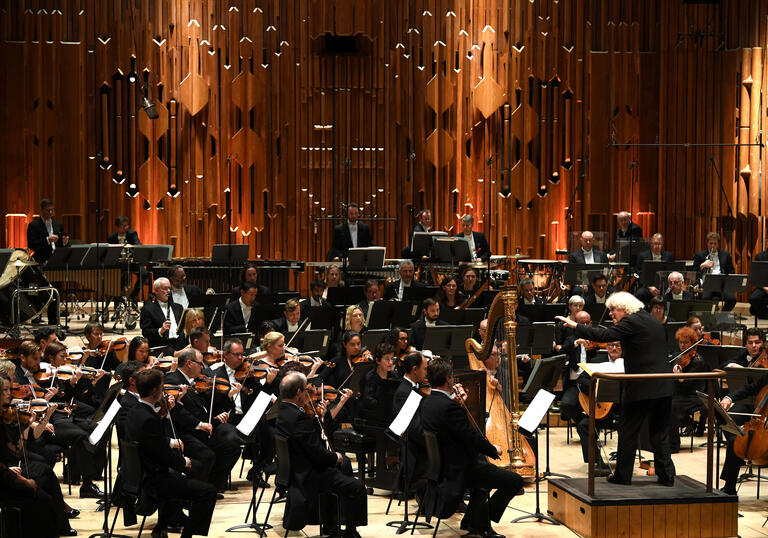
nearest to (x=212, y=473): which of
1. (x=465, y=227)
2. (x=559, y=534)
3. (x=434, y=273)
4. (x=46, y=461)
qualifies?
(x=46, y=461)

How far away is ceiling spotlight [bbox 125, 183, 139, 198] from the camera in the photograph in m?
15.3

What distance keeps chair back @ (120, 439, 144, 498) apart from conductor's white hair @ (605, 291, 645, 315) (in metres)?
3.12

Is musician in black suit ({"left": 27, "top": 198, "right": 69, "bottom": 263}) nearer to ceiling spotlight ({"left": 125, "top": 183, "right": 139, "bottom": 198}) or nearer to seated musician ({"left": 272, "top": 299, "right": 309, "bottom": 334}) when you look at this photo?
ceiling spotlight ({"left": 125, "top": 183, "right": 139, "bottom": 198})

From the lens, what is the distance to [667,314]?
10.9 metres

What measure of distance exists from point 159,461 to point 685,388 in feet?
16.1

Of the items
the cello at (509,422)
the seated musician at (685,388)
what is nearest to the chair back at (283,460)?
the cello at (509,422)

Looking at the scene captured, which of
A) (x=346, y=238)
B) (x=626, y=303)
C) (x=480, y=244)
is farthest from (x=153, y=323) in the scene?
(x=626, y=303)

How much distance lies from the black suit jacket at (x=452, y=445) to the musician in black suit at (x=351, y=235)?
6.68 m

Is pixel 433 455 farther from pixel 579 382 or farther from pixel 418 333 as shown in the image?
pixel 418 333

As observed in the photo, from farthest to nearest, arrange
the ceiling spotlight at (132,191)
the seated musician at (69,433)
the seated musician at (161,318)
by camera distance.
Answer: the ceiling spotlight at (132,191) → the seated musician at (161,318) → the seated musician at (69,433)

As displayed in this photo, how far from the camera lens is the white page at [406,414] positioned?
262 inches

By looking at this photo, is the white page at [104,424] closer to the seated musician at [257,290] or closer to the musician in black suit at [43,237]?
the seated musician at [257,290]

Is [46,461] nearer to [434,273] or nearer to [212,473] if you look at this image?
[212,473]

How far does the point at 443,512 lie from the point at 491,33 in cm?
1046
